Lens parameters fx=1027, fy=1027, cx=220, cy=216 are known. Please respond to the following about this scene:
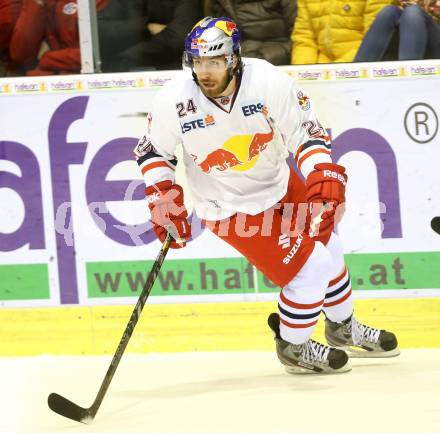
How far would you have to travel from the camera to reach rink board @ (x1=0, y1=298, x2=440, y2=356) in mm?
4121

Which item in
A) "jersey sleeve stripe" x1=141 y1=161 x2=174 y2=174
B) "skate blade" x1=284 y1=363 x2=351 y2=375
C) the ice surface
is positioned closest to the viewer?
the ice surface

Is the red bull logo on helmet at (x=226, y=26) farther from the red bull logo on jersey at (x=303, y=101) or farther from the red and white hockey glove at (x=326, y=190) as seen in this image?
the red and white hockey glove at (x=326, y=190)

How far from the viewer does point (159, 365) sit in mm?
4062

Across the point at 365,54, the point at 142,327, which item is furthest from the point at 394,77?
the point at 142,327

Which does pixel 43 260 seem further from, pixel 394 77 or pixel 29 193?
pixel 394 77

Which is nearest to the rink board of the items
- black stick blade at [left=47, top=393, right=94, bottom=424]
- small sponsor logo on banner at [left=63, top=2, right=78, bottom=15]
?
black stick blade at [left=47, top=393, right=94, bottom=424]

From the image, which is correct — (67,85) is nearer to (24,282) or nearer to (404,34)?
(24,282)

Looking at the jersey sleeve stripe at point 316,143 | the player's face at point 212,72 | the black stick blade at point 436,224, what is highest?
the player's face at point 212,72

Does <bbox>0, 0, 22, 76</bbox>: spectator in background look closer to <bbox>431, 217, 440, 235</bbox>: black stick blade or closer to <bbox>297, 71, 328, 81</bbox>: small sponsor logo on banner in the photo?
<bbox>297, 71, 328, 81</bbox>: small sponsor logo on banner

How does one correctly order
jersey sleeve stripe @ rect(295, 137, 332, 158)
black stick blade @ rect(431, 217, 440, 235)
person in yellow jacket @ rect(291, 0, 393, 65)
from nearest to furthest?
jersey sleeve stripe @ rect(295, 137, 332, 158) < black stick blade @ rect(431, 217, 440, 235) < person in yellow jacket @ rect(291, 0, 393, 65)

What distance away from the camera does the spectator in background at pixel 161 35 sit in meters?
4.28

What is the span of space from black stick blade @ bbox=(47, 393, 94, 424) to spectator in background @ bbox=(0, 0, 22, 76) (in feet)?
5.51

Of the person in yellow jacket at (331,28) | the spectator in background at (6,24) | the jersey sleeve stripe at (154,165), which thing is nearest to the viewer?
the jersey sleeve stripe at (154,165)

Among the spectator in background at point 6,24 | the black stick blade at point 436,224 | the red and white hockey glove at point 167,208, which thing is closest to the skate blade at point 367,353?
the black stick blade at point 436,224
